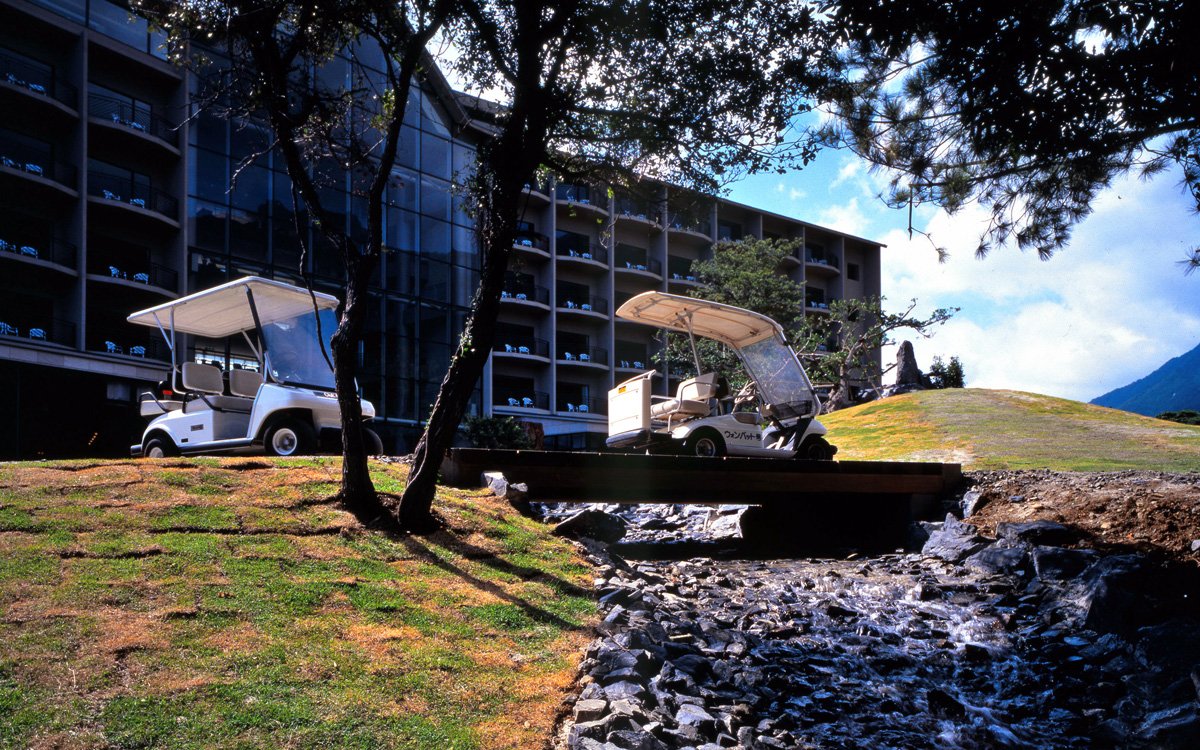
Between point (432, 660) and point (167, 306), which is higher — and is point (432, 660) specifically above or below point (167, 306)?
below

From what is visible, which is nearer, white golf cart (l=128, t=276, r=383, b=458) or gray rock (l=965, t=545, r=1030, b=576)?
gray rock (l=965, t=545, r=1030, b=576)

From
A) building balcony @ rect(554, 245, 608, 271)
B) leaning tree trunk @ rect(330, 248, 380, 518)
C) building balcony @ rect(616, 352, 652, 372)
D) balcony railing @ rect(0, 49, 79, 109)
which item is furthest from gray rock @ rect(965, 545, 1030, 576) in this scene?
building balcony @ rect(616, 352, 652, 372)

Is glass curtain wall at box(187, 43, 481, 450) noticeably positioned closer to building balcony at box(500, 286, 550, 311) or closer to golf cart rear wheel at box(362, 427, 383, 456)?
building balcony at box(500, 286, 550, 311)

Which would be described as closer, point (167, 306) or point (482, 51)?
point (482, 51)

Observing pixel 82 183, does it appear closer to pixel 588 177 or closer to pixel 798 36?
pixel 588 177

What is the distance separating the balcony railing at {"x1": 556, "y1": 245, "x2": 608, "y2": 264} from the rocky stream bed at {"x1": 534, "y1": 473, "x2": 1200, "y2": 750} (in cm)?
3747

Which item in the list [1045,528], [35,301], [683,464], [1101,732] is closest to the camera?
[1101,732]

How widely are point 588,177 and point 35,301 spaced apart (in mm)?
25399

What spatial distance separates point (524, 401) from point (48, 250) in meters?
23.4

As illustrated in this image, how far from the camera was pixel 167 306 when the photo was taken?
1377 centimetres

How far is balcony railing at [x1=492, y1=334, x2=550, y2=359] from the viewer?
46.3m

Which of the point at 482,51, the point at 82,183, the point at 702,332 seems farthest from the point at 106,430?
the point at 482,51

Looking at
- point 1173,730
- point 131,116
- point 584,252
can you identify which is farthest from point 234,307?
point 584,252

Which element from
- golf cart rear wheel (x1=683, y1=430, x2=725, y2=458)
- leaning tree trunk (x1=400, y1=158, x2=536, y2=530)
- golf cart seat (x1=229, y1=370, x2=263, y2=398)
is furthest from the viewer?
golf cart rear wheel (x1=683, y1=430, x2=725, y2=458)
